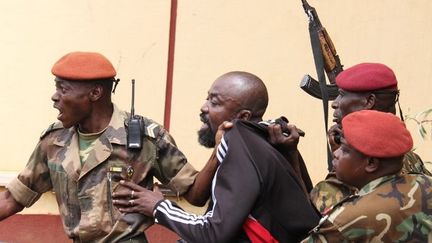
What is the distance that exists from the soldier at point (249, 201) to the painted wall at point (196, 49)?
8.38ft

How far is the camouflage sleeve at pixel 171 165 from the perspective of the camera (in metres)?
3.80

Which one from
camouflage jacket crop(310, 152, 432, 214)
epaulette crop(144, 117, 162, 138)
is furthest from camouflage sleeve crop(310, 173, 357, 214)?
epaulette crop(144, 117, 162, 138)

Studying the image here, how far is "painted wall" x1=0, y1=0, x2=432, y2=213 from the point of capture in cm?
580

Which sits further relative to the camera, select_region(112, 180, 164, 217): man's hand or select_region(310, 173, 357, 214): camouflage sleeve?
select_region(310, 173, 357, 214): camouflage sleeve

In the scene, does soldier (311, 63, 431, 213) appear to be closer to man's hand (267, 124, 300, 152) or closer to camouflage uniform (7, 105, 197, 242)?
man's hand (267, 124, 300, 152)

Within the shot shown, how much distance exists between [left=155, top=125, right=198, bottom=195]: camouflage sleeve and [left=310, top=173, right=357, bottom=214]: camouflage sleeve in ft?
1.87

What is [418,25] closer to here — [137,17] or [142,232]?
[137,17]

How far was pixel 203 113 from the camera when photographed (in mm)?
3594

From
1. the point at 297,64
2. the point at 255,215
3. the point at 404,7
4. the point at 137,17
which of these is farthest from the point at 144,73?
the point at 255,215

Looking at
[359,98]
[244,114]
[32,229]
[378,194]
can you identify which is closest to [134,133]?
[244,114]

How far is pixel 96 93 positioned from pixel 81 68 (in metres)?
0.14

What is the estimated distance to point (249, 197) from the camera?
3.09 meters

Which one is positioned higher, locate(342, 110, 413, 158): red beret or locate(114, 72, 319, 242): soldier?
locate(342, 110, 413, 158): red beret

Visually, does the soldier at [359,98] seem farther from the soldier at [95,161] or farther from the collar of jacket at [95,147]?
the collar of jacket at [95,147]
